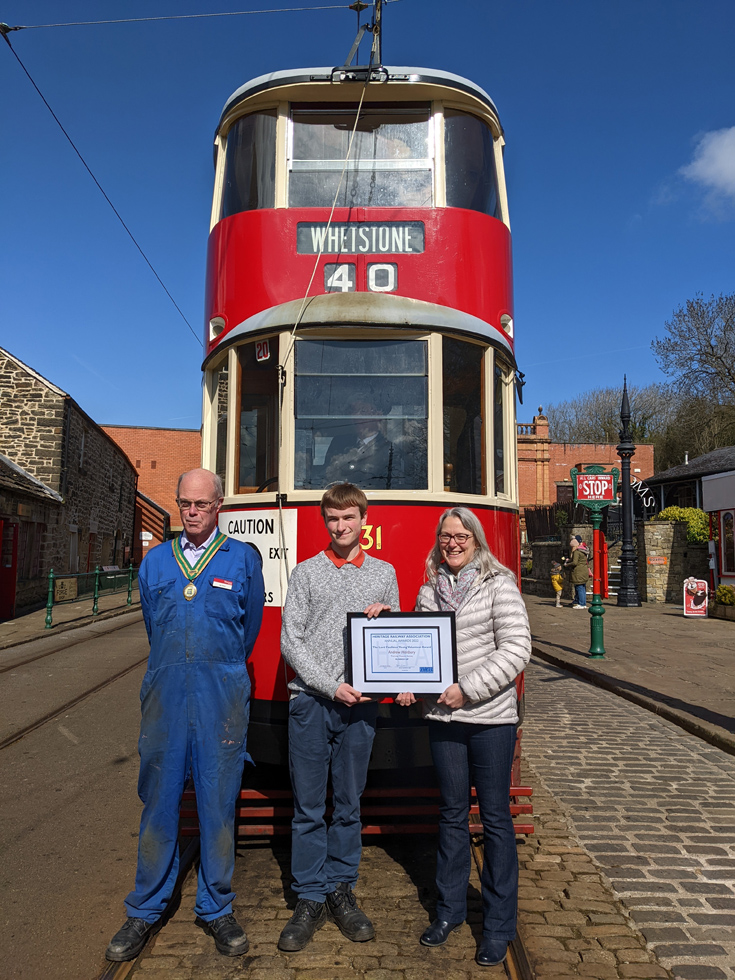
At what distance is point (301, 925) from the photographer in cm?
337

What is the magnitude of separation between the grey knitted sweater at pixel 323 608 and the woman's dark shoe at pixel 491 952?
4.01 ft

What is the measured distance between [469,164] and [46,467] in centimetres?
2132

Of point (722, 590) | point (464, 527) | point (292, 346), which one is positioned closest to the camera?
point (464, 527)

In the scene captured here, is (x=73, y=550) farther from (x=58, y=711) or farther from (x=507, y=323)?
(x=507, y=323)

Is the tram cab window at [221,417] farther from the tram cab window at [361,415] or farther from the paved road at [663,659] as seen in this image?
the paved road at [663,659]

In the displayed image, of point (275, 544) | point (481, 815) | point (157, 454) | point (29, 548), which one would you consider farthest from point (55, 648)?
point (157, 454)

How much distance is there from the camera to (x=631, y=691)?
369 inches

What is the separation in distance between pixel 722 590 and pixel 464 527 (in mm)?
16700

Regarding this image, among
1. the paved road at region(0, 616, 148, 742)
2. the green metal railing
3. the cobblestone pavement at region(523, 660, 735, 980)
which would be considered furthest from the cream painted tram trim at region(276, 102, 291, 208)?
the green metal railing

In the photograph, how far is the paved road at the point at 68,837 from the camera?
3473 mm

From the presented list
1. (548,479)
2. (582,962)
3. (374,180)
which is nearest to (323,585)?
(582,962)

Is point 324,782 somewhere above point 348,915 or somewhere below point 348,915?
above

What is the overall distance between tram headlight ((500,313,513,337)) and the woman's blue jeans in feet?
9.25

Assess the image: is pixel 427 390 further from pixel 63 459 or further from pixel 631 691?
pixel 63 459
